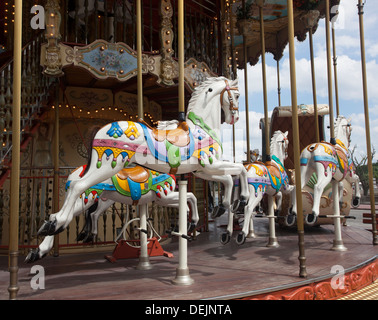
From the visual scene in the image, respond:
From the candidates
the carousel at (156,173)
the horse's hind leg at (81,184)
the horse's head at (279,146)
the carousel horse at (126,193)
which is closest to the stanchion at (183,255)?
the carousel at (156,173)

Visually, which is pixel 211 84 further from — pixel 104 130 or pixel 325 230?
pixel 325 230

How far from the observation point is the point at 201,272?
4.54m

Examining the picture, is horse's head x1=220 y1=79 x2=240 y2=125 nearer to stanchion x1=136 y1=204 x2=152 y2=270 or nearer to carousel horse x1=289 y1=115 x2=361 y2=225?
A: carousel horse x1=289 y1=115 x2=361 y2=225

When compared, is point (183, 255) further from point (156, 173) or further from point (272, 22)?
point (272, 22)

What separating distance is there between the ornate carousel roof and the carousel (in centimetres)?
8

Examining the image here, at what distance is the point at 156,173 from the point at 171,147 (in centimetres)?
128

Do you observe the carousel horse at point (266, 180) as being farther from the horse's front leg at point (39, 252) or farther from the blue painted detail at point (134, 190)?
the horse's front leg at point (39, 252)

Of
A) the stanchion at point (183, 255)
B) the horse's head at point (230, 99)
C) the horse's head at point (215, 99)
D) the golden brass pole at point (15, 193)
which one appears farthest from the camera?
the horse's head at point (230, 99)

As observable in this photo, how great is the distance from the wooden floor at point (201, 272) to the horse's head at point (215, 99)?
6.85 feet

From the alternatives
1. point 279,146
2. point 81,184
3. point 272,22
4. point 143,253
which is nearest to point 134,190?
point 143,253

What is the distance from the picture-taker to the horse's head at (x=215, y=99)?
4602 mm

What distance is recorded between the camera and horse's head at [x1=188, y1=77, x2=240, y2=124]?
4.60 metres

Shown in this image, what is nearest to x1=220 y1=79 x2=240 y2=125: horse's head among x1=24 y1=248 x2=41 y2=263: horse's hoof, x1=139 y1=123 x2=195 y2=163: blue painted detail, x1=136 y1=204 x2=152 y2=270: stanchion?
x1=139 y1=123 x2=195 y2=163: blue painted detail

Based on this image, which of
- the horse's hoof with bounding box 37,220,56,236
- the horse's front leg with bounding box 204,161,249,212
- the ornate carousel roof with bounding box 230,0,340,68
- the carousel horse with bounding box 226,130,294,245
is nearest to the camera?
the horse's hoof with bounding box 37,220,56,236
